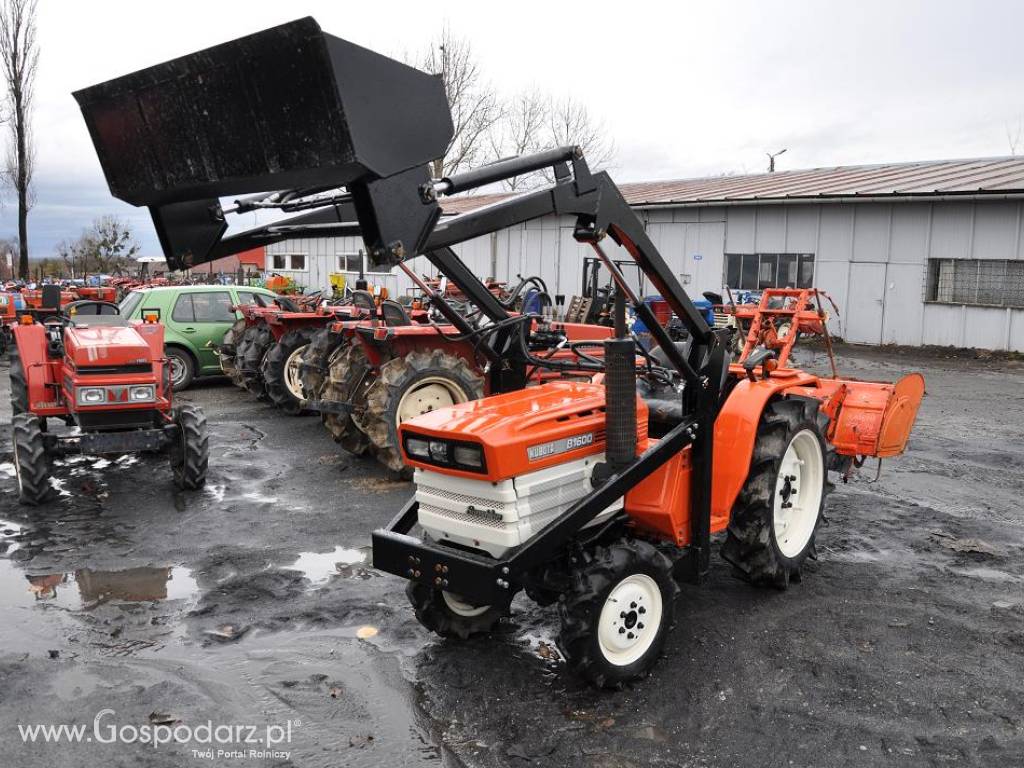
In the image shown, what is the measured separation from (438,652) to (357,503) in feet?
9.58

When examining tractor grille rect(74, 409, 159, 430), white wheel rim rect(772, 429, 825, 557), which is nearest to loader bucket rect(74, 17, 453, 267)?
white wheel rim rect(772, 429, 825, 557)

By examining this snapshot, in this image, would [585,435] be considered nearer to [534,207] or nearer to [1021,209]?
[534,207]

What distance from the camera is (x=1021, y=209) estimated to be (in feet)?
52.0

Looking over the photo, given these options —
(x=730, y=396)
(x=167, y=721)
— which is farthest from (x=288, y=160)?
(x=730, y=396)

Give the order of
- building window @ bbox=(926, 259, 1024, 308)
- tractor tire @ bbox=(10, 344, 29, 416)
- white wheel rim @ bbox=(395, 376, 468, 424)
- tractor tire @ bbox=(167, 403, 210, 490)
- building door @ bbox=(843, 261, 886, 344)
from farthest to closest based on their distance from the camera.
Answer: building door @ bbox=(843, 261, 886, 344)
building window @ bbox=(926, 259, 1024, 308)
tractor tire @ bbox=(10, 344, 29, 416)
white wheel rim @ bbox=(395, 376, 468, 424)
tractor tire @ bbox=(167, 403, 210, 490)

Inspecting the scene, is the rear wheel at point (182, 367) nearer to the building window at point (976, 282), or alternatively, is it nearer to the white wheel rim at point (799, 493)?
the white wheel rim at point (799, 493)

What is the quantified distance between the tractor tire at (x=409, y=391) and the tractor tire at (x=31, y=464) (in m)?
2.54

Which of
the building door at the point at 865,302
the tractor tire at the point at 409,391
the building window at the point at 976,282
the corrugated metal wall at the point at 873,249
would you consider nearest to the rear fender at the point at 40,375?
the tractor tire at the point at 409,391

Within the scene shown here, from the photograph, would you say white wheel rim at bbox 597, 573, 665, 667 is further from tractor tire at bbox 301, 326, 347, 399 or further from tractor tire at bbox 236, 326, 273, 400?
tractor tire at bbox 236, 326, 273, 400

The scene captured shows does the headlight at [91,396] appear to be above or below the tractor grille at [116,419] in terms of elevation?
above

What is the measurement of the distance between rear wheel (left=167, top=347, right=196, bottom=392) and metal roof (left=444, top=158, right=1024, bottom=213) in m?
5.46

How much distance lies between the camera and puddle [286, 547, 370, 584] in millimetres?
5353

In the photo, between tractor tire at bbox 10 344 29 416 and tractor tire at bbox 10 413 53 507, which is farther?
tractor tire at bbox 10 344 29 416

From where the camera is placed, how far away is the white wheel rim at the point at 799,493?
16.2 ft
